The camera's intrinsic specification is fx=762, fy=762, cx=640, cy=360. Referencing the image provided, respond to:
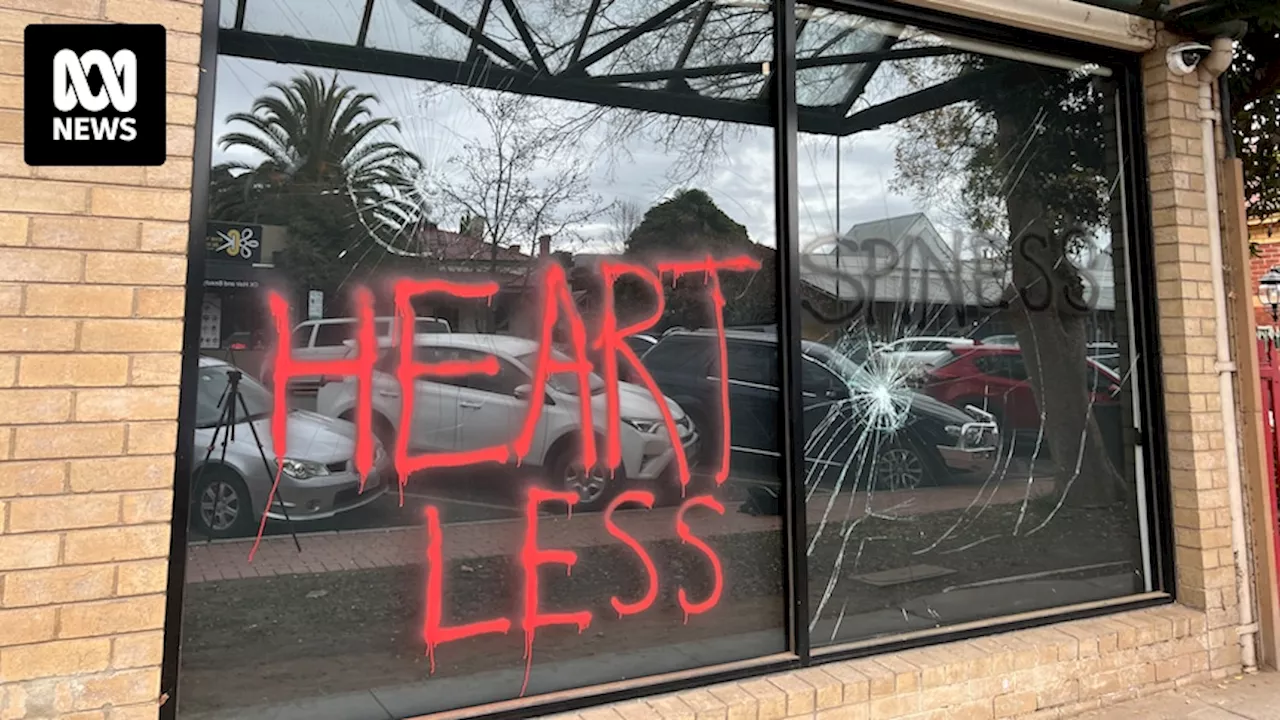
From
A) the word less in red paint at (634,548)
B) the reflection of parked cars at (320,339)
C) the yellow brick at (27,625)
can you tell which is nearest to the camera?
the yellow brick at (27,625)

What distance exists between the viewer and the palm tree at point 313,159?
2428mm

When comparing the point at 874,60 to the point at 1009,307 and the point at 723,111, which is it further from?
the point at 1009,307

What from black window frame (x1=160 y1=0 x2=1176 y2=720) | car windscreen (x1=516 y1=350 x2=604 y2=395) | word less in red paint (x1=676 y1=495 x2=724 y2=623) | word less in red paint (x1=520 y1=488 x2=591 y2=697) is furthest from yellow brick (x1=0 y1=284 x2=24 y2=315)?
word less in red paint (x1=676 y1=495 x2=724 y2=623)

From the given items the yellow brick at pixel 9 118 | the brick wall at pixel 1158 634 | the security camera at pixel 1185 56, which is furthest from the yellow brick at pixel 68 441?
the security camera at pixel 1185 56

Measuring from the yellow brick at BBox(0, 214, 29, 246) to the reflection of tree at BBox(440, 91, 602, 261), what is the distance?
1.17 meters

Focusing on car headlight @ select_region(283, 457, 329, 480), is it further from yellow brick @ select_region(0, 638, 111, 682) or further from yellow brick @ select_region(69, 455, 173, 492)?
yellow brick @ select_region(0, 638, 111, 682)

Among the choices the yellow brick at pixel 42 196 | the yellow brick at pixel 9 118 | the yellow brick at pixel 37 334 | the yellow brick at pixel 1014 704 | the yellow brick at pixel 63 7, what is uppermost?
the yellow brick at pixel 63 7

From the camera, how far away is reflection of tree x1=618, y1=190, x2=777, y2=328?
2957 millimetres

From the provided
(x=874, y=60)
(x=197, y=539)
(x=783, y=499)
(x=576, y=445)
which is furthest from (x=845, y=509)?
(x=197, y=539)

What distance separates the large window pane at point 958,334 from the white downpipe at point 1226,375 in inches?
15.6

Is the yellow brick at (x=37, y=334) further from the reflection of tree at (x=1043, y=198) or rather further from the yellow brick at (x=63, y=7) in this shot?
the reflection of tree at (x=1043, y=198)

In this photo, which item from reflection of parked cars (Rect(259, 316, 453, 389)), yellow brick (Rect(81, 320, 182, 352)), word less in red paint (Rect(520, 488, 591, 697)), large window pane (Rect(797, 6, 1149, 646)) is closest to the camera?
yellow brick (Rect(81, 320, 182, 352))

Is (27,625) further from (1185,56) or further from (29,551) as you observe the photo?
(1185,56)

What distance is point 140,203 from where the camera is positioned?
7.02 feet
